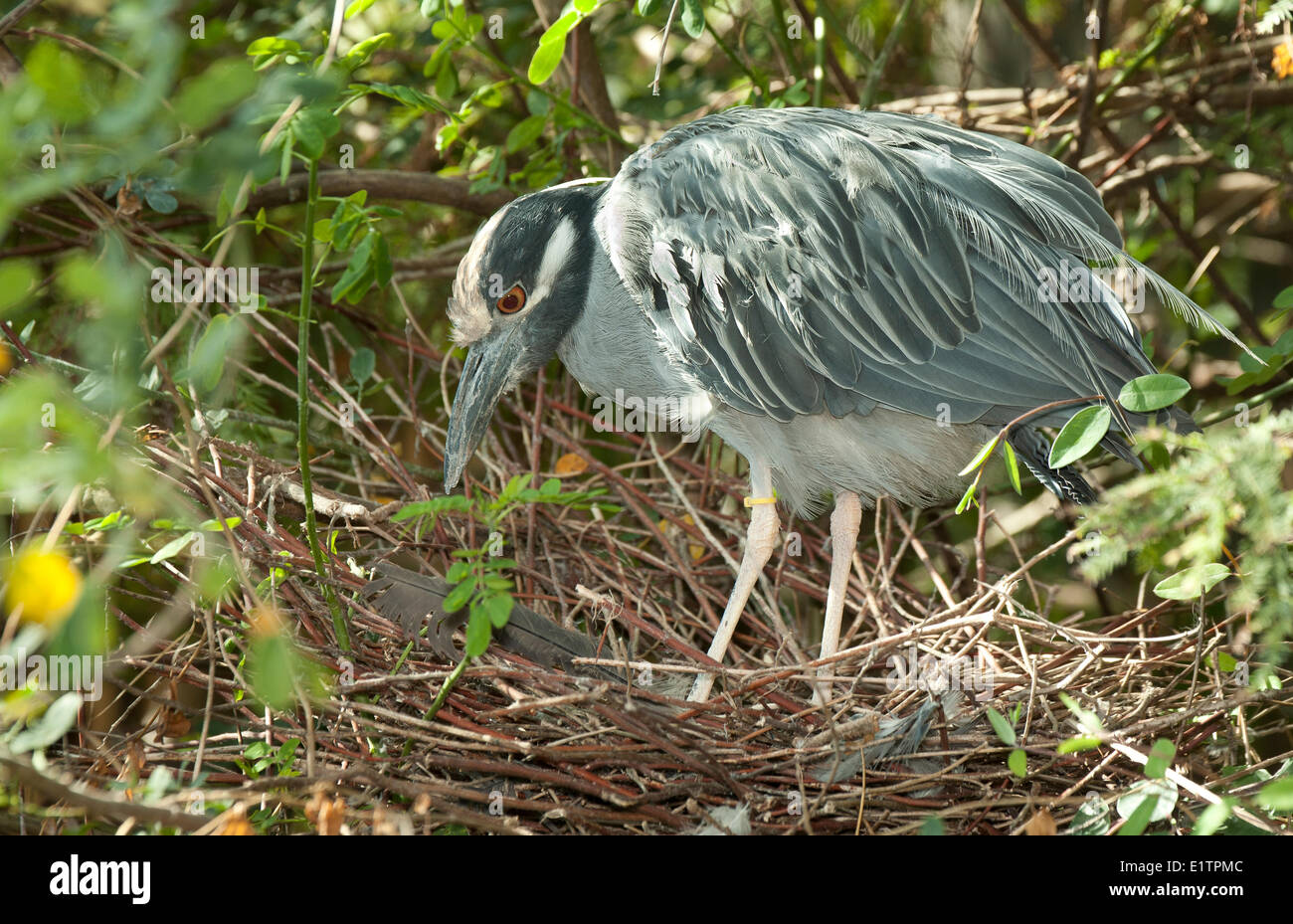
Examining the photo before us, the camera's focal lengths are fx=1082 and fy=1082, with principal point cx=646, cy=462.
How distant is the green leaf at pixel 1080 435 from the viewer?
1.77 meters

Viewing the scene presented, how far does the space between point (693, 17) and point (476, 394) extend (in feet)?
3.42

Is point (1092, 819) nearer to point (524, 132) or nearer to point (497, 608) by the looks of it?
point (497, 608)

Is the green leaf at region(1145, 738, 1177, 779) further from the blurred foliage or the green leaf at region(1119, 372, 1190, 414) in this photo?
the green leaf at region(1119, 372, 1190, 414)

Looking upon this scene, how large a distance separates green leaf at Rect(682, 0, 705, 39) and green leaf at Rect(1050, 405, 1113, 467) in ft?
3.85

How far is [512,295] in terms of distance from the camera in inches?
109

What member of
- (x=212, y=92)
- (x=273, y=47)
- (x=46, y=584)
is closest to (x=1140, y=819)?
(x=46, y=584)

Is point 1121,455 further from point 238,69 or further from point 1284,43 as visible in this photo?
point 238,69

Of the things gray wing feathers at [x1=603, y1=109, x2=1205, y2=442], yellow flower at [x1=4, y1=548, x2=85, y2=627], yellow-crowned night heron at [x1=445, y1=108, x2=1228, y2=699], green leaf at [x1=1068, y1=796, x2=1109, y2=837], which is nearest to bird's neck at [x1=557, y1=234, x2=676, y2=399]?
yellow-crowned night heron at [x1=445, y1=108, x2=1228, y2=699]

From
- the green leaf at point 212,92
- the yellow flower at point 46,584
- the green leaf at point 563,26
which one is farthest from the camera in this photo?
the green leaf at point 563,26

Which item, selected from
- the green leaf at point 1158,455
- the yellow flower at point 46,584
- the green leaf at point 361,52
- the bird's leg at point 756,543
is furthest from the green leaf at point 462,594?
the green leaf at point 1158,455

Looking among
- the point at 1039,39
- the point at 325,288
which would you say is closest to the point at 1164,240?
the point at 1039,39

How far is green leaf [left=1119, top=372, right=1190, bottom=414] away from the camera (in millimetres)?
1854

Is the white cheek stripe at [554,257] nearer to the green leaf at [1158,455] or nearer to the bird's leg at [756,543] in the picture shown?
the bird's leg at [756,543]

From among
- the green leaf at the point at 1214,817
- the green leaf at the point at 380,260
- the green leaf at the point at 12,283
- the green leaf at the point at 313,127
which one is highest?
the green leaf at the point at 313,127
